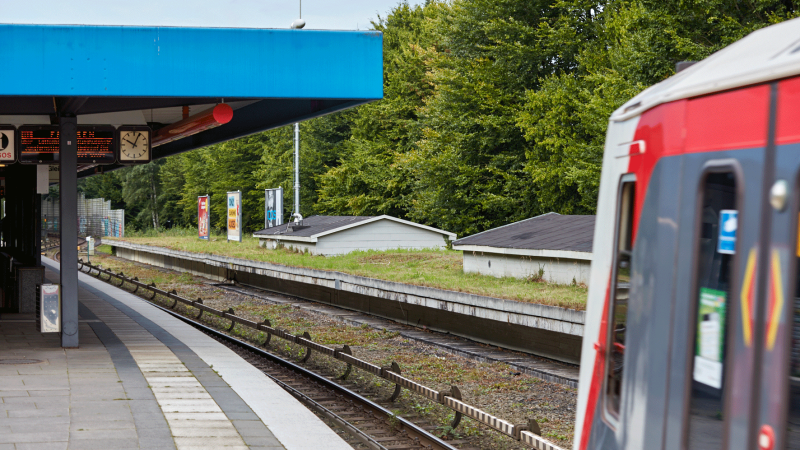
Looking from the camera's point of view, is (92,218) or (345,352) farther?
(92,218)

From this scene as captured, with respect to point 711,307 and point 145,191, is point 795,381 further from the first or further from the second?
point 145,191

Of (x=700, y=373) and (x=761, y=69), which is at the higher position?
(x=761, y=69)

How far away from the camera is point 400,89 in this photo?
5094cm

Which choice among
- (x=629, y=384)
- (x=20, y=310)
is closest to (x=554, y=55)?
(x=20, y=310)

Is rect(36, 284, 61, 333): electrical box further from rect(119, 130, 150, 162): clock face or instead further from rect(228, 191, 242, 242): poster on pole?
rect(228, 191, 242, 242): poster on pole

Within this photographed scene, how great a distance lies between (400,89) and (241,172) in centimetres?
2482

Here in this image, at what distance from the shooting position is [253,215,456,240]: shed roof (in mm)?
31359

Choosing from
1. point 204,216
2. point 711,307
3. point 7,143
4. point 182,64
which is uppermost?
point 182,64

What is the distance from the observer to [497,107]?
38.1m

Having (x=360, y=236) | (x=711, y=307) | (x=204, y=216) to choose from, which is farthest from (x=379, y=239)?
(x=711, y=307)

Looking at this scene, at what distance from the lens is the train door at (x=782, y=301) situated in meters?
2.47

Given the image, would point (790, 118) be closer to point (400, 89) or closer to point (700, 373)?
point (700, 373)

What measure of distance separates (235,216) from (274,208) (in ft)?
6.79

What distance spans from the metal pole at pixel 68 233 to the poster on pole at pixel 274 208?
2858 cm
